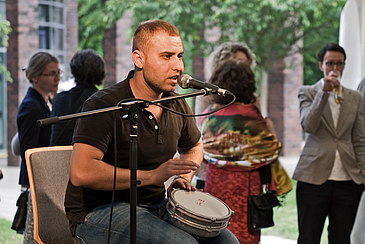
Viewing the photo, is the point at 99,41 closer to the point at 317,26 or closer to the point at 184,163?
the point at 317,26

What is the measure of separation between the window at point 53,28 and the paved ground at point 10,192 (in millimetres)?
3897

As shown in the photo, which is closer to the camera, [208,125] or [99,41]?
[208,125]

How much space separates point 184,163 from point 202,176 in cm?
200

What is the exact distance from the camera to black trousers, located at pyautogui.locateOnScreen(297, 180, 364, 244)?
4.04 metres

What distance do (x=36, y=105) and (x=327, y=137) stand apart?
262 cm

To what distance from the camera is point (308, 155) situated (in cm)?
413

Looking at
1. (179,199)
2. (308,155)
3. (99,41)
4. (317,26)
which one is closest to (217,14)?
Answer: (317,26)

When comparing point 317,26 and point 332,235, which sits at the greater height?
point 317,26

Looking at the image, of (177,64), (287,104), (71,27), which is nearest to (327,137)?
(177,64)

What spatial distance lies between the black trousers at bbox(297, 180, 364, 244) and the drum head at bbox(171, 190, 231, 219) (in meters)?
1.78

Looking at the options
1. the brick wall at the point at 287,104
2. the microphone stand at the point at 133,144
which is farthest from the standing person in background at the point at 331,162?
the brick wall at the point at 287,104

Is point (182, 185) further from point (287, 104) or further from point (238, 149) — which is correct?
point (287, 104)

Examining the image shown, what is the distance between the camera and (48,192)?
3209 mm

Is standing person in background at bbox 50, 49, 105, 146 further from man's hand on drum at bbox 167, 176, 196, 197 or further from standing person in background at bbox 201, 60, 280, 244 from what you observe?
man's hand on drum at bbox 167, 176, 196, 197
